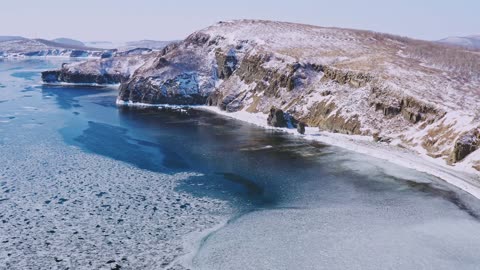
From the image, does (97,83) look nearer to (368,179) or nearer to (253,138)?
(253,138)

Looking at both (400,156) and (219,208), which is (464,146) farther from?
(219,208)

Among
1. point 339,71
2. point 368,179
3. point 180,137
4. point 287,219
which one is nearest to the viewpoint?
point 287,219

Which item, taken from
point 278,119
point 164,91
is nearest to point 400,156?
point 278,119

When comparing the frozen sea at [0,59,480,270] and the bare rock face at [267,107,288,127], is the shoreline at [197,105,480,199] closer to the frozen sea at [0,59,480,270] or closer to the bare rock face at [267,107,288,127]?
the bare rock face at [267,107,288,127]

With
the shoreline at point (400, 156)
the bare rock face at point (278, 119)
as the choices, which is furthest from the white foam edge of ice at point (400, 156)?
the bare rock face at point (278, 119)

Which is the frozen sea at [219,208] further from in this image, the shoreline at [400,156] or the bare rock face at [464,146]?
the bare rock face at [464,146]

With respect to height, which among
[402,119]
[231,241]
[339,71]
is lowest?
[231,241]

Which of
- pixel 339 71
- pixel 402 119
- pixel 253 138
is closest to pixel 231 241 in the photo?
pixel 253 138
